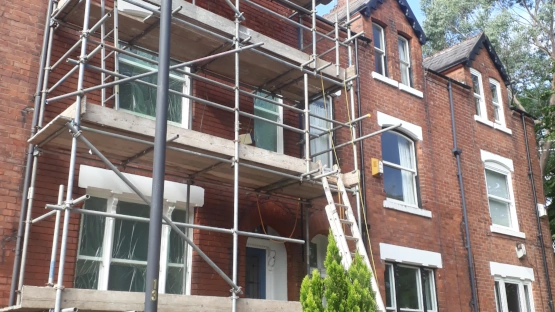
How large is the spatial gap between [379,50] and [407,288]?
5562 mm

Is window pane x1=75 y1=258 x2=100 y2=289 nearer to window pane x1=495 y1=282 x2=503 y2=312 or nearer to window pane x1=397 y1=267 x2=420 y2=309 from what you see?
window pane x1=397 y1=267 x2=420 y2=309

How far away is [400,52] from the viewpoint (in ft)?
49.2

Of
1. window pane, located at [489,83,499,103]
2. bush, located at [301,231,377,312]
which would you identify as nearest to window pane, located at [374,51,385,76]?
window pane, located at [489,83,499,103]

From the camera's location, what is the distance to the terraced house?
7.63 m

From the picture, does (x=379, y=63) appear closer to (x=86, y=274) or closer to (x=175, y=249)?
(x=175, y=249)

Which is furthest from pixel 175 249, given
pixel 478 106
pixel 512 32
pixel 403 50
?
pixel 512 32

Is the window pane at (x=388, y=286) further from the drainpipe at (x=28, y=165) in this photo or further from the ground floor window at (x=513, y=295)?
the drainpipe at (x=28, y=165)

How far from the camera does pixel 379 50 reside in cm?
1408

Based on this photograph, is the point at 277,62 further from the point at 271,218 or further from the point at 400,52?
the point at 400,52

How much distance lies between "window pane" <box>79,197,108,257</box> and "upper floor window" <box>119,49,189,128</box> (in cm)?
163

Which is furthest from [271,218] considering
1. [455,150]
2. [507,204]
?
[507,204]

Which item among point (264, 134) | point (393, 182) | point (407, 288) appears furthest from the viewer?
point (393, 182)

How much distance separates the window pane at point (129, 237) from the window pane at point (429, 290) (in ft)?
22.0

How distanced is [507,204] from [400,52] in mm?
A: 5130
